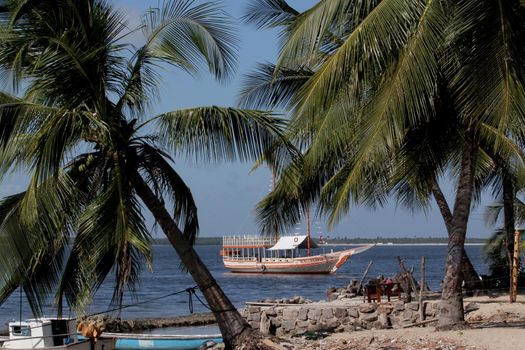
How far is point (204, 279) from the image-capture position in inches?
545

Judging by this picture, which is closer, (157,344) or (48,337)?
(48,337)

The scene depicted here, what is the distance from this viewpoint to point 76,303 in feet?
42.8

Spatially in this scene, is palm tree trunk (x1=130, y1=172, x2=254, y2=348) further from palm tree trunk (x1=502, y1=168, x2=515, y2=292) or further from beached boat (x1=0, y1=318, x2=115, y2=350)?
palm tree trunk (x1=502, y1=168, x2=515, y2=292)

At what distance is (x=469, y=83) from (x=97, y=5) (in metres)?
5.98

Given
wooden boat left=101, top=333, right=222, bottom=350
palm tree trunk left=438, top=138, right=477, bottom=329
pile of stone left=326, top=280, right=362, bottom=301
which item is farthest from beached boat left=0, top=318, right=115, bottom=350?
pile of stone left=326, top=280, right=362, bottom=301

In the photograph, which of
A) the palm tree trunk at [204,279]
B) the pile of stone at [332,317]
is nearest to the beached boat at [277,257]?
the pile of stone at [332,317]

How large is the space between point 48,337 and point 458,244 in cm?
1012

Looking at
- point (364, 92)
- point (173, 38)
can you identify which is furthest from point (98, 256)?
point (364, 92)

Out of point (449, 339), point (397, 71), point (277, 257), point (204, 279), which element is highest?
point (397, 71)

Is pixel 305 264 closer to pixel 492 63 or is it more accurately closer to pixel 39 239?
pixel 39 239

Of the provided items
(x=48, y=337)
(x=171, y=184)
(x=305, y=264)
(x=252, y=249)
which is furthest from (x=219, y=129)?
(x=252, y=249)

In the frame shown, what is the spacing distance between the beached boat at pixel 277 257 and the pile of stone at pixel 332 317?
1735 inches

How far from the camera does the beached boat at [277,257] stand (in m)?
73.8

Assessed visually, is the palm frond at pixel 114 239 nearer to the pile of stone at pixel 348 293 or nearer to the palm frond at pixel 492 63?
the palm frond at pixel 492 63
